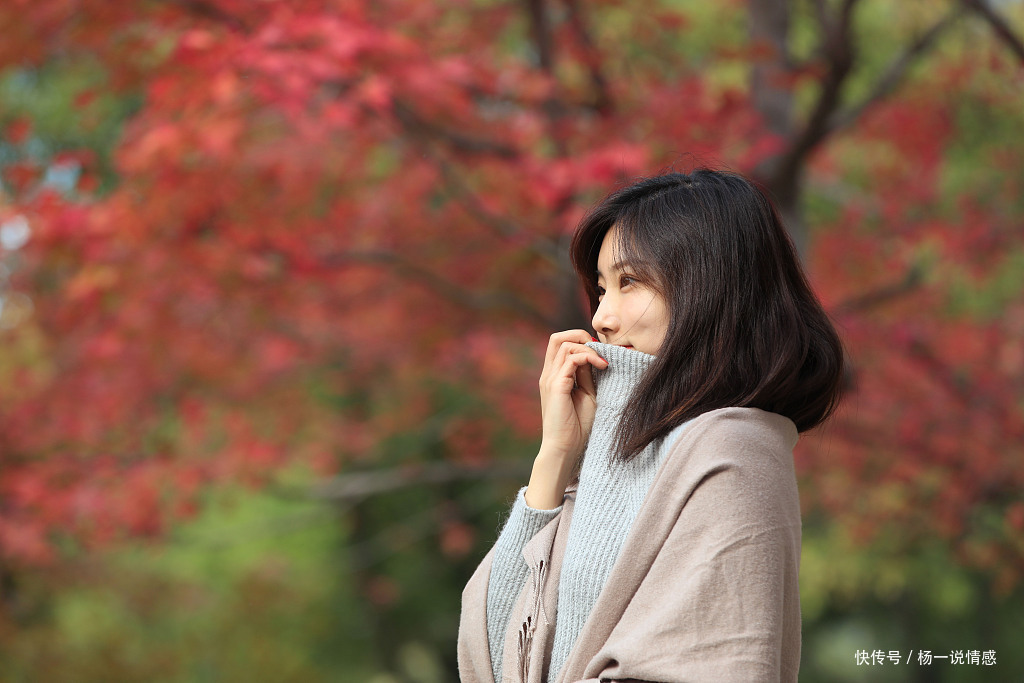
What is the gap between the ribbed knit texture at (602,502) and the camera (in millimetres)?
1496

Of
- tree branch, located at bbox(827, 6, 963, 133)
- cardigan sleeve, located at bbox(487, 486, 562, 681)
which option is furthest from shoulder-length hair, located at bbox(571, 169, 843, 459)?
tree branch, located at bbox(827, 6, 963, 133)

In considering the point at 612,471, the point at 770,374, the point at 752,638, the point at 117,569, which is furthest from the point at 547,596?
the point at 117,569

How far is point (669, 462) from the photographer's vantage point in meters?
1.40

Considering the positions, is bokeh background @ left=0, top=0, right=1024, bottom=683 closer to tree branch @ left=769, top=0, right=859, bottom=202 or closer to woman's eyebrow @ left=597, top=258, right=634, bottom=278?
tree branch @ left=769, top=0, right=859, bottom=202

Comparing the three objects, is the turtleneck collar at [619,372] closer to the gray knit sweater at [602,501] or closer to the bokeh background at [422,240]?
the gray knit sweater at [602,501]

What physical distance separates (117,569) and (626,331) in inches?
301

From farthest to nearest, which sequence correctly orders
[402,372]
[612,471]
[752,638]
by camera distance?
[402,372] < [612,471] < [752,638]

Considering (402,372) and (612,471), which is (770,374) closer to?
(612,471)

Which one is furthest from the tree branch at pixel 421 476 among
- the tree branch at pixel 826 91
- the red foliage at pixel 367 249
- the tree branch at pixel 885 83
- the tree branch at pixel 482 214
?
the tree branch at pixel 885 83

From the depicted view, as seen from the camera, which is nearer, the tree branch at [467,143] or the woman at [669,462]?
the woman at [669,462]

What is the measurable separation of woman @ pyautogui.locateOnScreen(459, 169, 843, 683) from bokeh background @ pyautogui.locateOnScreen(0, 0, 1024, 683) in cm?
37

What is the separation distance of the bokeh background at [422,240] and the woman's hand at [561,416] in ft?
1.29

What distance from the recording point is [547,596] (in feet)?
5.24

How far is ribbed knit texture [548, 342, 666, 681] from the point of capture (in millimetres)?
1496
